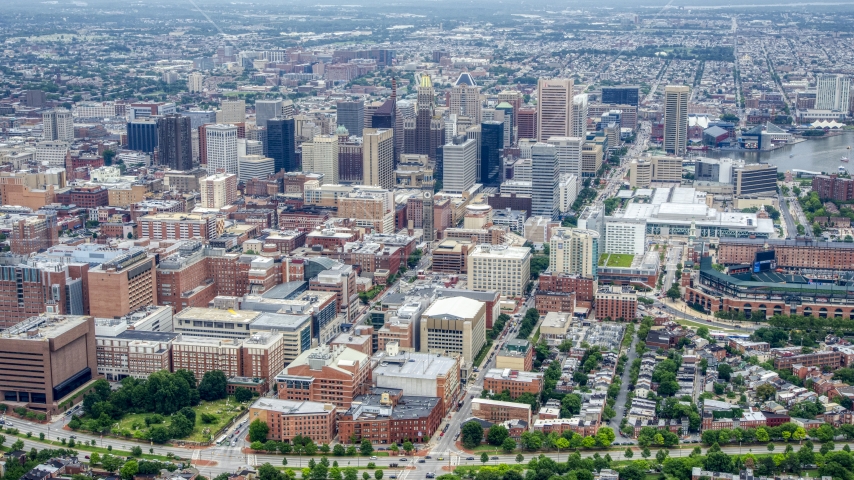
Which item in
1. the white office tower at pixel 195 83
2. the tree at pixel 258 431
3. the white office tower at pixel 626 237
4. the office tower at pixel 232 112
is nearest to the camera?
the tree at pixel 258 431

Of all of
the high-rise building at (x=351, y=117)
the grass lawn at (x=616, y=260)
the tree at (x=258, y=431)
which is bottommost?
the tree at (x=258, y=431)

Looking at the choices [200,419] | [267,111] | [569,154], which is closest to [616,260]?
[569,154]

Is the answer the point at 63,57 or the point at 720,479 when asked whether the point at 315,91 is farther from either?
the point at 720,479

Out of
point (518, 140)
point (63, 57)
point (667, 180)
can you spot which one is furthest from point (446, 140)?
point (63, 57)

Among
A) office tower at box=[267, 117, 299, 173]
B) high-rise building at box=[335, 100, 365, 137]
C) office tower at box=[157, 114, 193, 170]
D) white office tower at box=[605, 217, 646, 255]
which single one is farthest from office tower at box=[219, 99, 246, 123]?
white office tower at box=[605, 217, 646, 255]

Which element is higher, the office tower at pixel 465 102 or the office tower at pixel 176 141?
the office tower at pixel 465 102

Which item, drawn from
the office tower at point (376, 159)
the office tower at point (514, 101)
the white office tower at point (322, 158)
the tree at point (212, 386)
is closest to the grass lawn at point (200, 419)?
the tree at point (212, 386)

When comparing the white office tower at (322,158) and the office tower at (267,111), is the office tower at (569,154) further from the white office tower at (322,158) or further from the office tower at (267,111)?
the office tower at (267,111)
